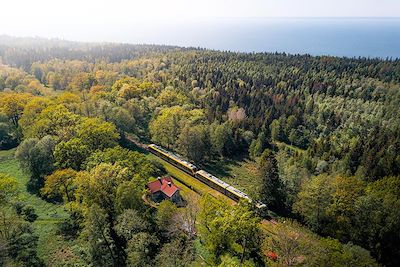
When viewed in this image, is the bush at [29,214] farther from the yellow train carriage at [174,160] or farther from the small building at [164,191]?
the yellow train carriage at [174,160]

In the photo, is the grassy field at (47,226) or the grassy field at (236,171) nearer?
the grassy field at (47,226)

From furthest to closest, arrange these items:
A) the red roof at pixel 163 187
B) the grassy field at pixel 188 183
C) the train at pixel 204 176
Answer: the grassy field at pixel 188 183
the train at pixel 204 176
the red roof at pixel 163 187

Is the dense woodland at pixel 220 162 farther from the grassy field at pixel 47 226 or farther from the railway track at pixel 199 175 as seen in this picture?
the railway track at pixel 199 175

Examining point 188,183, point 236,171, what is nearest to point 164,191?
point 188,183

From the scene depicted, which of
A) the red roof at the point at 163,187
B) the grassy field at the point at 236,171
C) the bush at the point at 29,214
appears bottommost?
the grassy field at the point at 236,171

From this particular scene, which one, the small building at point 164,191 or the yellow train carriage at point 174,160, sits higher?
the small building at point 164,191

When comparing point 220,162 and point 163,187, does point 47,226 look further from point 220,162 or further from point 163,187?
point 220,162

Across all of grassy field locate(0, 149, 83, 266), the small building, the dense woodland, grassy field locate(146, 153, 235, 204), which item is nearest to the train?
grassy field locate(146, 153, 235, 204)

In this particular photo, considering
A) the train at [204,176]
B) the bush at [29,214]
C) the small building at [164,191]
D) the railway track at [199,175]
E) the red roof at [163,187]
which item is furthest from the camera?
the railway track at [199,175]

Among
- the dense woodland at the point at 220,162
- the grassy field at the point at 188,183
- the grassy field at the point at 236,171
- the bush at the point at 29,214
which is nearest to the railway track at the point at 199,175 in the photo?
the grassy field at the point at 188,183
